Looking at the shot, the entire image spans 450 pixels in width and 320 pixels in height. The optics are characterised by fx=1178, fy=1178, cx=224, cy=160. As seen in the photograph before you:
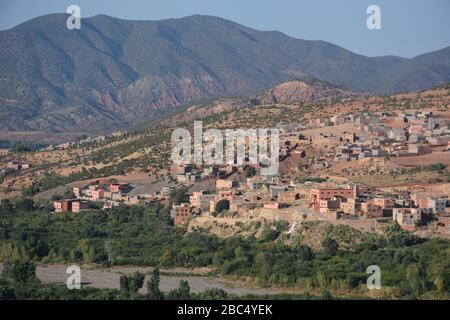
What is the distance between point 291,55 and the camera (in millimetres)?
160375

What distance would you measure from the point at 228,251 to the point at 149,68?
11714cm

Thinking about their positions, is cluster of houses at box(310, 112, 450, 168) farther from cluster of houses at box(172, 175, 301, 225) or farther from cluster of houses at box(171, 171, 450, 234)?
cluster of houses at box(171, 171, 450, 234)

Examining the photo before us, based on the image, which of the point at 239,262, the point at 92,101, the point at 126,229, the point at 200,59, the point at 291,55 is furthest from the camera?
the point at 291,55

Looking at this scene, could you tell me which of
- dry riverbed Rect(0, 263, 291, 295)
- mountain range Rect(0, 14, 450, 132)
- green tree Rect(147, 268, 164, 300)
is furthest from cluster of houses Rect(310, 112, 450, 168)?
mountain range Rect(0, 14, 450, 132)

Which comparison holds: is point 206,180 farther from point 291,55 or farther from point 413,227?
point 291,55

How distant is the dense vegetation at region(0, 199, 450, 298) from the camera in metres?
25.7

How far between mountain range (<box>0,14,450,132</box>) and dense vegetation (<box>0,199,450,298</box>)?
66.2 metres

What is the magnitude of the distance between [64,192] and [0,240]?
998cm

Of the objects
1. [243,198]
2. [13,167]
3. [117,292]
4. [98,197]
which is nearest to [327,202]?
[243,198]

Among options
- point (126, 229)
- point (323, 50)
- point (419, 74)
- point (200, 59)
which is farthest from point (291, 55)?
point (126, 229)

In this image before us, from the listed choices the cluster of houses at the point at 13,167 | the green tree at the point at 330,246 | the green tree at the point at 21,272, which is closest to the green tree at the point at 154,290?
the green tree at the point at 21,272

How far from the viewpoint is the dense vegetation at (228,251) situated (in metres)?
25.7

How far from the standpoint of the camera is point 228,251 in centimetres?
2953

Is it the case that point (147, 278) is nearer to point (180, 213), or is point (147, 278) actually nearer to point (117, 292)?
point (117, 292)
